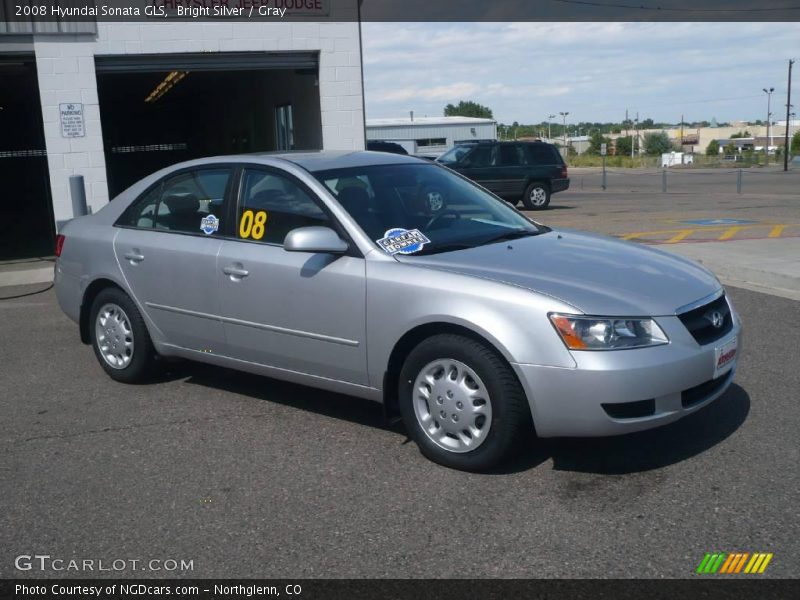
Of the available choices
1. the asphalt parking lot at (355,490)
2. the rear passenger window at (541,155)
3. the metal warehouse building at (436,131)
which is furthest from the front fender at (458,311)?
the metal warehouse building at (436,131)

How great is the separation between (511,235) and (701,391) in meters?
1.53

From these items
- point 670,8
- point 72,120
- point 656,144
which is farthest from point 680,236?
point 656,144

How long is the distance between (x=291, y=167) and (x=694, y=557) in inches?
127

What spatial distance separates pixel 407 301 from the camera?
15.0 feet

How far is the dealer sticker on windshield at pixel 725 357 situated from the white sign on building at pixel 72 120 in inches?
422

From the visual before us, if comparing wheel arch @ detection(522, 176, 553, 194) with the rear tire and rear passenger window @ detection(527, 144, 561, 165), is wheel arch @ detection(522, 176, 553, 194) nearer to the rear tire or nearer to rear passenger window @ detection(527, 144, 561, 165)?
the rear tire

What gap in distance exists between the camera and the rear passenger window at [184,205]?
568cm

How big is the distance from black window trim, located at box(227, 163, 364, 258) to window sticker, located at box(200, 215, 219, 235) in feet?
0.45

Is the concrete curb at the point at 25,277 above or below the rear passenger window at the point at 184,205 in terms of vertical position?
below

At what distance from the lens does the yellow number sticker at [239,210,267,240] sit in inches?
211

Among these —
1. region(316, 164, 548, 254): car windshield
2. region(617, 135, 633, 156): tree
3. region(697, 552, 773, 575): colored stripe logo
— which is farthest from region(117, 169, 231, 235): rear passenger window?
region(617, 135, 633, 156): tree

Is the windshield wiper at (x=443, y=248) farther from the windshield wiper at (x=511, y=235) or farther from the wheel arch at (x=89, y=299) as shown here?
the wheel arch at (x=89, y=299)

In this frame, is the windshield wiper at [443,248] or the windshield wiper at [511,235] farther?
the windshield wiper at [511,235]
